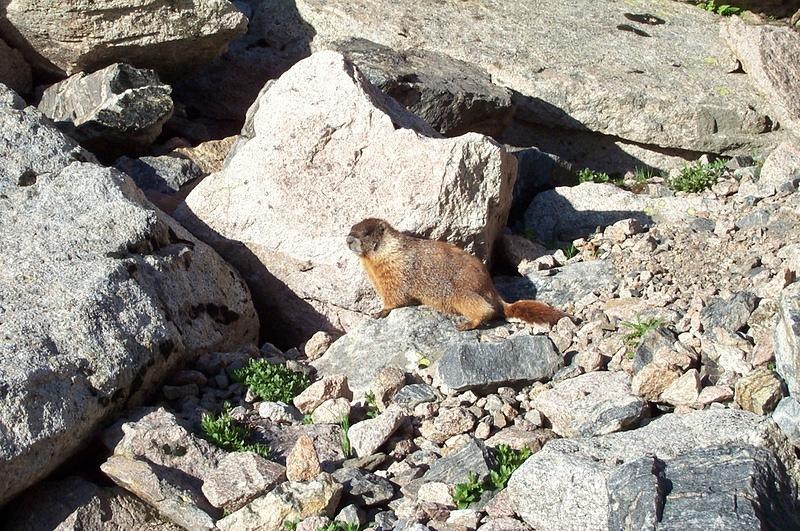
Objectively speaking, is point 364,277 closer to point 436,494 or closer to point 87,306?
point 87,306

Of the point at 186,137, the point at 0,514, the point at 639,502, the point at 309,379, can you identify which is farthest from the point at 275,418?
the point at 186,137

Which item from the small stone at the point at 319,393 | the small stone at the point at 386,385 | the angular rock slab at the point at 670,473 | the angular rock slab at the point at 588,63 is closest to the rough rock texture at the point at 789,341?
the angular rock slab at the point at 670,473

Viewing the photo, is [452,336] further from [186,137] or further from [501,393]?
[186,137]

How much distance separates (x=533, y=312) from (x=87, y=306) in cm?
356

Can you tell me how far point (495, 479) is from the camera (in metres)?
6.36

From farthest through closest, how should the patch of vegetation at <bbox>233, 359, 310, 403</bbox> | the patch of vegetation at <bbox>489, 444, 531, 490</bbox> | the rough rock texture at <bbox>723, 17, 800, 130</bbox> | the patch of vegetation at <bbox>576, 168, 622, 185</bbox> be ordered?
the rough rock texture at <bbox>723, 17, 800, 130</bbox> → the patch of vegetation at <bbox>576, 168, 622, 185</bbox> → the patch of vegetation at <bbox>233, 359, 310, 403</bbox> → the patch of vegetation at <bbox>489, 444, 531, 490</bbox>

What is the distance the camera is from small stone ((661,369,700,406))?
6.78 meters

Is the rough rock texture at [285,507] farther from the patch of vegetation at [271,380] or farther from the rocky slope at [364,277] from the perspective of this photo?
the patch of vegetation at [271,380]

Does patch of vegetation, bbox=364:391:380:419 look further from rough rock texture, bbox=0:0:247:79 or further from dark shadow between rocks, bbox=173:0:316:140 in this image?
dark shadow between rocks, bbox=173:0:316:140

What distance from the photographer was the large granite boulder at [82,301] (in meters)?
6.50

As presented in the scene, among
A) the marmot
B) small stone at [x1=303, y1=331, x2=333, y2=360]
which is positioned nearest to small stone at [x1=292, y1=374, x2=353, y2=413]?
small stone at [x1=303, y1=331, x2=333, y2=360]

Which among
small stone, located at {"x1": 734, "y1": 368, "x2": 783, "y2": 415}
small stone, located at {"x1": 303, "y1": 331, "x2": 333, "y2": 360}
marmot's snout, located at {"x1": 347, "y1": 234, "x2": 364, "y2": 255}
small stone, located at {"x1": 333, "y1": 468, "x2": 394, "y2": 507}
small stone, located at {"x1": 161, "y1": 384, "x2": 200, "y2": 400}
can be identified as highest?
small stone, located at {"x1": 734, "y1": 368, "x2": 783, "y2": 415}

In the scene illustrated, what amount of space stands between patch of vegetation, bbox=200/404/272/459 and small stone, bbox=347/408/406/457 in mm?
618

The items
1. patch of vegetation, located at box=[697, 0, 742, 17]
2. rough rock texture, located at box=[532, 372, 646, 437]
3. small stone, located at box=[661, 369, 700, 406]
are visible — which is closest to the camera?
rough rock texture, located at box=[532, 372, 646, 437]
